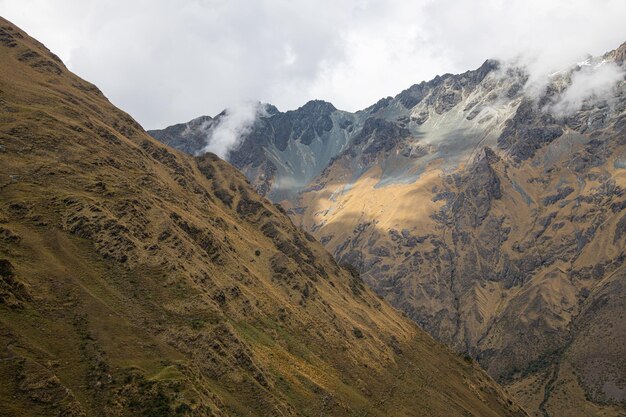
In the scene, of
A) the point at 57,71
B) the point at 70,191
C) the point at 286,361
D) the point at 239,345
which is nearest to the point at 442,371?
the point at 286,361

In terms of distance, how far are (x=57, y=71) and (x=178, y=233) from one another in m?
84.5

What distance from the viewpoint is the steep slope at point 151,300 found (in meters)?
74.4

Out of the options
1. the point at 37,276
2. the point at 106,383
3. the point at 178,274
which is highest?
the point at 178,274

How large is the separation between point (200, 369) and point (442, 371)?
103 metres

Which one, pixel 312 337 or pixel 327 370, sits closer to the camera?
pixel 327 370

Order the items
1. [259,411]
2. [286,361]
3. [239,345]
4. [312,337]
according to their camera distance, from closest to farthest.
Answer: [259,411], [239,345], [286,361], [312,337]

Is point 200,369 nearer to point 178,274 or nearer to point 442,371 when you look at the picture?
point 178,274

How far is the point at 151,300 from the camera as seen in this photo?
9531 cm

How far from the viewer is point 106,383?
72.6 meters

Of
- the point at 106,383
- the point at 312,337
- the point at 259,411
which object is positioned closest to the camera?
the point at 106,383

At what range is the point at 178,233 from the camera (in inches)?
4833

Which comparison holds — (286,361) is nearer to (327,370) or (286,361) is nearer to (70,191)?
(327,370)

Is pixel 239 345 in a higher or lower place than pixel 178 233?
lower

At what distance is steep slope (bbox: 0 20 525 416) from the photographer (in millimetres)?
74375
